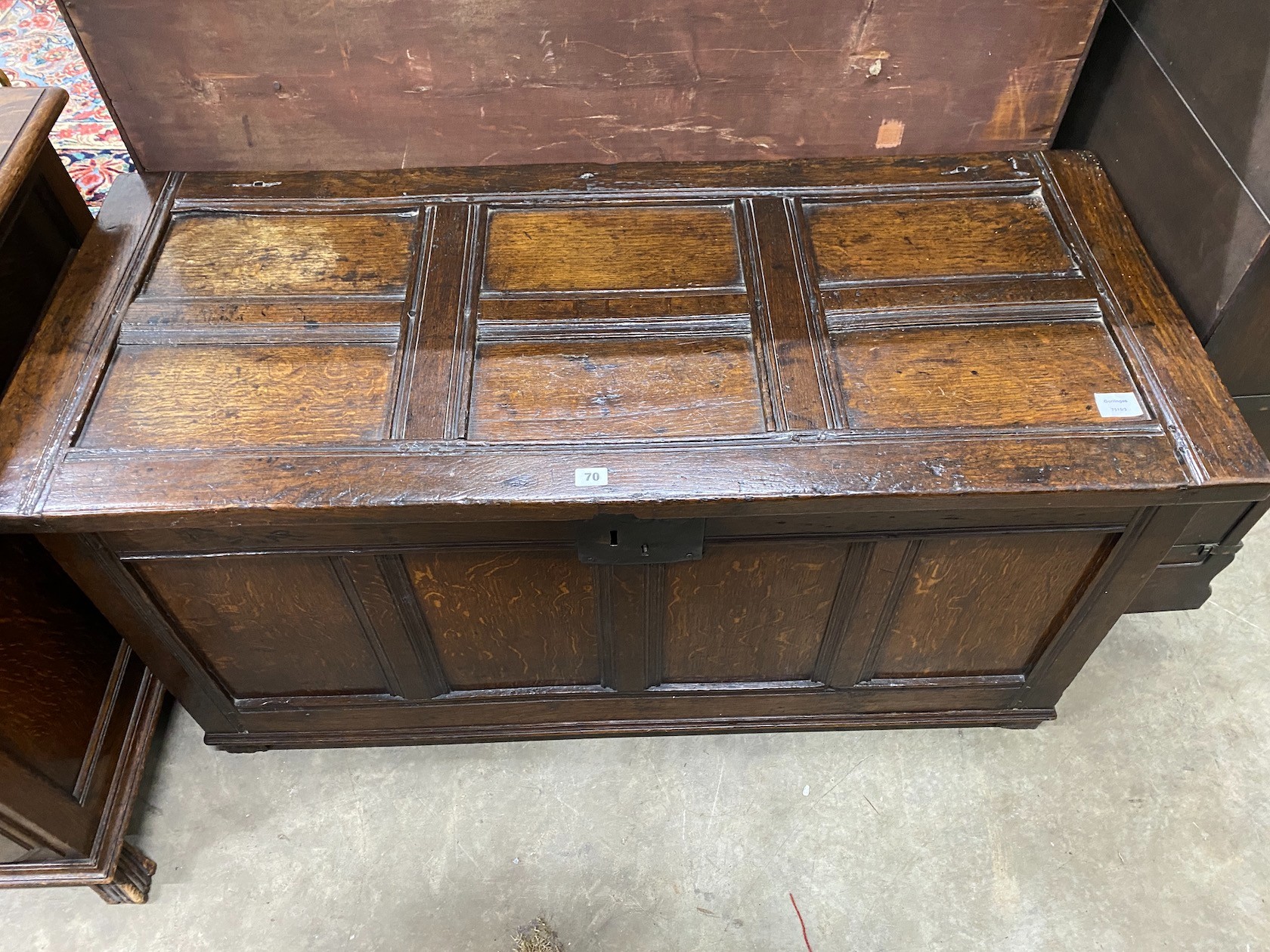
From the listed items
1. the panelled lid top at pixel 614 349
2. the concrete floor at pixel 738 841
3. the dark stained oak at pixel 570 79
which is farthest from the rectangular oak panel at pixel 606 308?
the concrete floor at pixel 738 841

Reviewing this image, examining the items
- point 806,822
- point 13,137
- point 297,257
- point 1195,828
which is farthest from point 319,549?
point 1195,828

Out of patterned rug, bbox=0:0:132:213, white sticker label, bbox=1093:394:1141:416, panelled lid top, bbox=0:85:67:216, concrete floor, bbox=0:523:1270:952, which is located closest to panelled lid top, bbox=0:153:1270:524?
white sticker label, bbox=1093:394:1141:416

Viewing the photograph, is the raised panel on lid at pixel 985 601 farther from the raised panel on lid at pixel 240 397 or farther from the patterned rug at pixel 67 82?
the patterned rug at pixel 67 82

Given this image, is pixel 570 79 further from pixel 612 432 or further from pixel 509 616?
pixel 509 616

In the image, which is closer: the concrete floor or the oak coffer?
the oak coffer

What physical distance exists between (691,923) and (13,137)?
167 cm

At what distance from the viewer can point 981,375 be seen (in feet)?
3.92

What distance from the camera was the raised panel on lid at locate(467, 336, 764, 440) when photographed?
1143 mm

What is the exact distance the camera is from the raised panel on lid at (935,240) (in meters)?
1.31

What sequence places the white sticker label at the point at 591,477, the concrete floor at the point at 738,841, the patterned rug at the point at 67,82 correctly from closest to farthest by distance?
the white sticker label at the point at 591,477, the concrete floor at the point at 738,841, the patterned rug at the point at 67,82

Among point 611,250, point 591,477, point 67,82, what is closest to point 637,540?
point 591,477

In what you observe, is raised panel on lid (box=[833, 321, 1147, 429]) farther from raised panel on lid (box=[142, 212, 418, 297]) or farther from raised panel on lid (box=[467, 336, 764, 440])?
raised panel on lid (box=[142, 212, 418, 297])

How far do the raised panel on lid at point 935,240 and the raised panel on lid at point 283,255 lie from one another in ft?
2.26

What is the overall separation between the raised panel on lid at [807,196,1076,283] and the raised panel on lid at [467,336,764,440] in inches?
10.2
